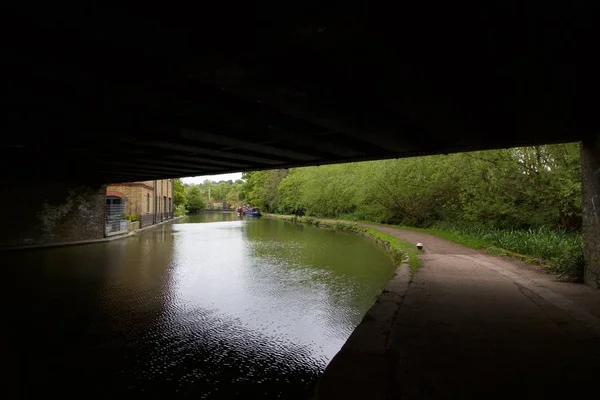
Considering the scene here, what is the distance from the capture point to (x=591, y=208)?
22.3 ft

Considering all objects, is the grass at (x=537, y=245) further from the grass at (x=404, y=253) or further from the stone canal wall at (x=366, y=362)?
the stone canal wall at (x=366, y=362)

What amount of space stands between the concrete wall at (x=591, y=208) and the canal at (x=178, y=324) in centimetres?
424

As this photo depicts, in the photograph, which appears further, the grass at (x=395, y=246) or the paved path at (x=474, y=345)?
the grass at (x=395, y=246)

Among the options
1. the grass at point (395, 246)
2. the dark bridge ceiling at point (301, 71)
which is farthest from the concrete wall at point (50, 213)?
the grass at point (395, 246)

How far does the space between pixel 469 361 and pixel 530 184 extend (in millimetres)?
12188

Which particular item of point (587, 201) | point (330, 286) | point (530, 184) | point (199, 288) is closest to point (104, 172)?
point (199, 288)

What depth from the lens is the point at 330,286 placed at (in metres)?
8.98

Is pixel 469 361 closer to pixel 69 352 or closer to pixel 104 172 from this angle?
pixel 69 352

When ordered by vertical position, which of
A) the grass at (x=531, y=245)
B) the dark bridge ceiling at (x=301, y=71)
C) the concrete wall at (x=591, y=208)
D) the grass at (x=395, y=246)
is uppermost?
the dark bridge ceiling at (x=301, y=71)

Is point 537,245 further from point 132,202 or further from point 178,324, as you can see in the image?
point 132,202

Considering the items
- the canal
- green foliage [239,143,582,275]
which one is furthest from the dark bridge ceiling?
green foliage [239,143,582,275]

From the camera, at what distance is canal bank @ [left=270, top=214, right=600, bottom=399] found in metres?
3.15

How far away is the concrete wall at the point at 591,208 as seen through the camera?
21.7 ft

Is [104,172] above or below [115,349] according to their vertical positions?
above
